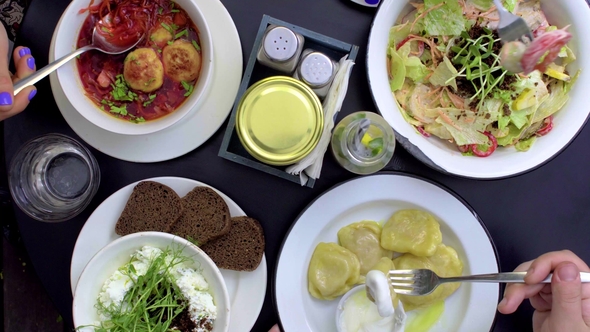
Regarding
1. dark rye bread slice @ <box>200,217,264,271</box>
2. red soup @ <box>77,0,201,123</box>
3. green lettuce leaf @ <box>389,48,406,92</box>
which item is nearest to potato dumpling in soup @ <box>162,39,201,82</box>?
red soup @ <box>77,0,201,123</box>

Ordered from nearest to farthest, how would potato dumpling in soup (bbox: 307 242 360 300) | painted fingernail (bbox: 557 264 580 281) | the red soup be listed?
painted fingernail (bbox: 557 264 580 281) < the red soup < potato dumpling in soup (bbox: 307 242 360 300)

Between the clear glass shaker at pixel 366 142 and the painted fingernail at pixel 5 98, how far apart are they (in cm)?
88

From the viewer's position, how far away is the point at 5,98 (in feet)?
3.54

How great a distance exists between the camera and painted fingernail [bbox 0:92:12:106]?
3.53 feet

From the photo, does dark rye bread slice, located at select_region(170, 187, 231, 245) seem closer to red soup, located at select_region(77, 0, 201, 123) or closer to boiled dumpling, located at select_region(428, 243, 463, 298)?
red soup, located at select_region(77, 0, 201, 123)

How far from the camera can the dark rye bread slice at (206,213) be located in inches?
50.6

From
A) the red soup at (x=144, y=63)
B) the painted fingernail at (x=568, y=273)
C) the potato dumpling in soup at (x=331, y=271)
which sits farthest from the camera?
the potato dumpling in soup at (x=331, y=271)

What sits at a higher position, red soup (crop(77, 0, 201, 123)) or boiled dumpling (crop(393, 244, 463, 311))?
red soup (crop(77, 0, 201, 123))

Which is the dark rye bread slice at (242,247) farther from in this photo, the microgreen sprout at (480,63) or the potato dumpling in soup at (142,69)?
the microgreen sprout at (480,63)

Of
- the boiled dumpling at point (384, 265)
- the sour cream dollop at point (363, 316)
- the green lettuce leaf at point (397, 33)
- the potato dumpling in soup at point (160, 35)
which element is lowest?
the sour cream dollop at point (363, 316)

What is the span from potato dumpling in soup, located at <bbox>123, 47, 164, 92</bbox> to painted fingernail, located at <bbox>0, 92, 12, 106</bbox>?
0.96 ft

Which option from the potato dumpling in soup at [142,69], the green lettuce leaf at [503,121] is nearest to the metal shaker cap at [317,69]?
the potato dumpling in soup at [142,69]

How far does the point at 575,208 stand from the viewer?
4.68 feet

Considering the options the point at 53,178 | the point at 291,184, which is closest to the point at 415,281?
the point at 291,184
